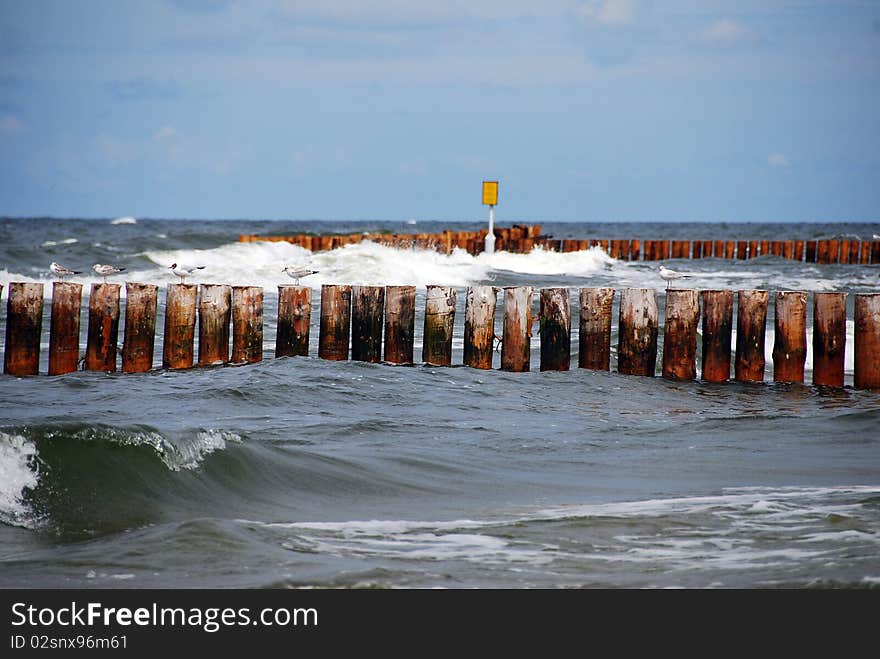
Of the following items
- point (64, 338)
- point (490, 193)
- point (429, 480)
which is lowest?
point (429, 480)

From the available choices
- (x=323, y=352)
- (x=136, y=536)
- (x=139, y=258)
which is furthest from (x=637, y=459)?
(x=139, y=258)

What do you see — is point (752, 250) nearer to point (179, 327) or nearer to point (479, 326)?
point (479, 326)

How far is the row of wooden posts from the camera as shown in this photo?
9891mm

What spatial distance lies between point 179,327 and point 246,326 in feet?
2.06

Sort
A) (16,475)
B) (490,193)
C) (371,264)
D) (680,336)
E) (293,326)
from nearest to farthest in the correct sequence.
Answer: (16,475) → (680,336) → (293,326) → (490,193) → (371,264)

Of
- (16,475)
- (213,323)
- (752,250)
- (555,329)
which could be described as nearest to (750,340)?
(555,329)

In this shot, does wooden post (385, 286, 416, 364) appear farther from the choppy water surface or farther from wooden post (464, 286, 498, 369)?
wooden post (464, 286, 498, 369)

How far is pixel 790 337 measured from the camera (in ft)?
32.7

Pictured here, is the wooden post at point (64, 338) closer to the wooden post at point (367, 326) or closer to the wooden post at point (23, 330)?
the wooden post at point (23, 330)

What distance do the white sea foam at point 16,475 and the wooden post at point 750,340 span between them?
653cm

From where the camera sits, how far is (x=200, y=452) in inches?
257

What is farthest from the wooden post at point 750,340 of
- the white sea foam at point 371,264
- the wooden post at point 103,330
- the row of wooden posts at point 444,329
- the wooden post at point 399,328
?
the white sea foam at point 371,264

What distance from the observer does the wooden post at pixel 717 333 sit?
10047mm
